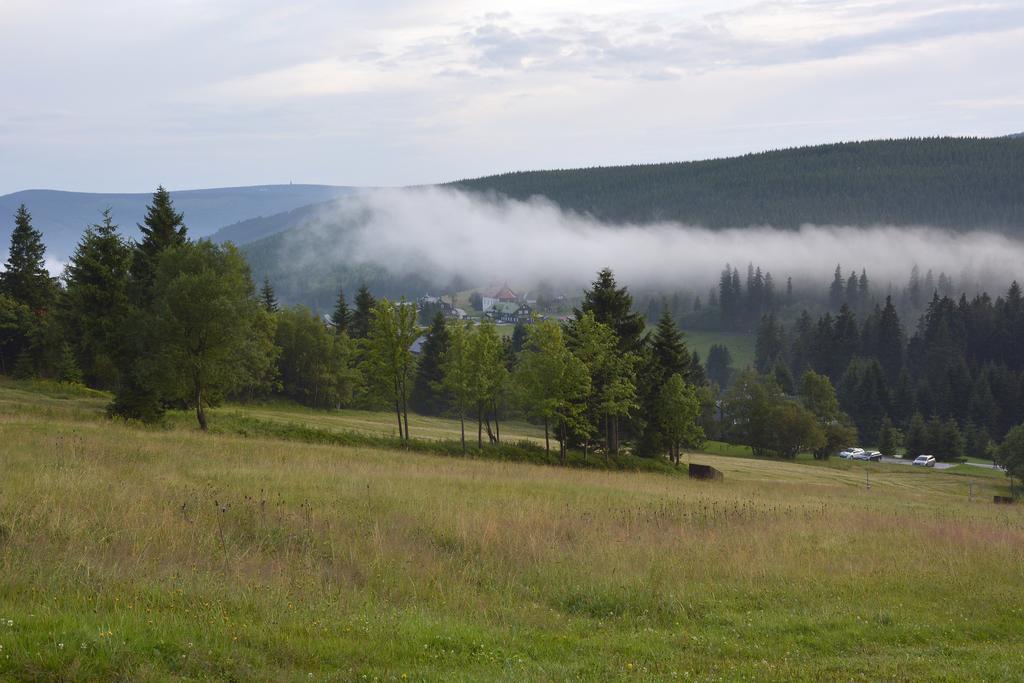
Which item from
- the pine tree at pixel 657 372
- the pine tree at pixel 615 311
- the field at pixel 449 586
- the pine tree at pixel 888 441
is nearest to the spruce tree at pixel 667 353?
the pine tree at pixel 657 372

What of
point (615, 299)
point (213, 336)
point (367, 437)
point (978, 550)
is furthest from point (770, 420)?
point (978, 550)

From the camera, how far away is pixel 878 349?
169000 millimetres

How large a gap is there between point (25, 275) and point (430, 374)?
44.9 m

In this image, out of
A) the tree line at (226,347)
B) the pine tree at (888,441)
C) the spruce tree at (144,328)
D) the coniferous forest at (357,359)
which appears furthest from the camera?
the pine tree at (888,441)

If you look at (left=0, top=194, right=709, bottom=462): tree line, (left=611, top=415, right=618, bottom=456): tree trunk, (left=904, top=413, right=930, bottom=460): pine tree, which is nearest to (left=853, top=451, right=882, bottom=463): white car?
(left=904, top=413, right=930, bottom=460): pine tree

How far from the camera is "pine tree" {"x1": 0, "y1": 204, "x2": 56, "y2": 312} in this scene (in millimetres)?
63500

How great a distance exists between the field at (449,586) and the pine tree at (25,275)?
51341 millimetres

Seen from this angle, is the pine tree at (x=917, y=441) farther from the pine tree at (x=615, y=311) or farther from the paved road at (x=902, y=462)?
the pine tree at (x=615, y=311)

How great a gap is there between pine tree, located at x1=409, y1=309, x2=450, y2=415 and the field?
72.8 m

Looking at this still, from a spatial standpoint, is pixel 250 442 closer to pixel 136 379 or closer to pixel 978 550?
pixel 136 379

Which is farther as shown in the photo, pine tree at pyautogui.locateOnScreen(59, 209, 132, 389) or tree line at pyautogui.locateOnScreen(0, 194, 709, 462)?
pine tree at pyautogui.locateOnScreen(59, 209, 132, 389)

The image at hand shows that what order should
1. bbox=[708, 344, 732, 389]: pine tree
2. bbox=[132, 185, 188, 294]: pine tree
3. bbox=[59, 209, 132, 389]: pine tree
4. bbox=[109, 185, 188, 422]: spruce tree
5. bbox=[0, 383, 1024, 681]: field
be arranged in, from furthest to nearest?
bbox=[708, 344, 732, 389]: pine tree < bbox=[59, 209, 132, 389]: pine tree < bbox=[132, 185, 188, 294]: pine tree < bbox=[109, 185, 188, 422]: spruce tree < bbox=[0, 383, 1024, 681]: field

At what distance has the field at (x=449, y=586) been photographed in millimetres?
7984

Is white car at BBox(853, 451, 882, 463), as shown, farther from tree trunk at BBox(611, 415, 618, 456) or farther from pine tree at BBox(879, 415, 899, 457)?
tree trunk at BBox(611, 415, 618, 456)
